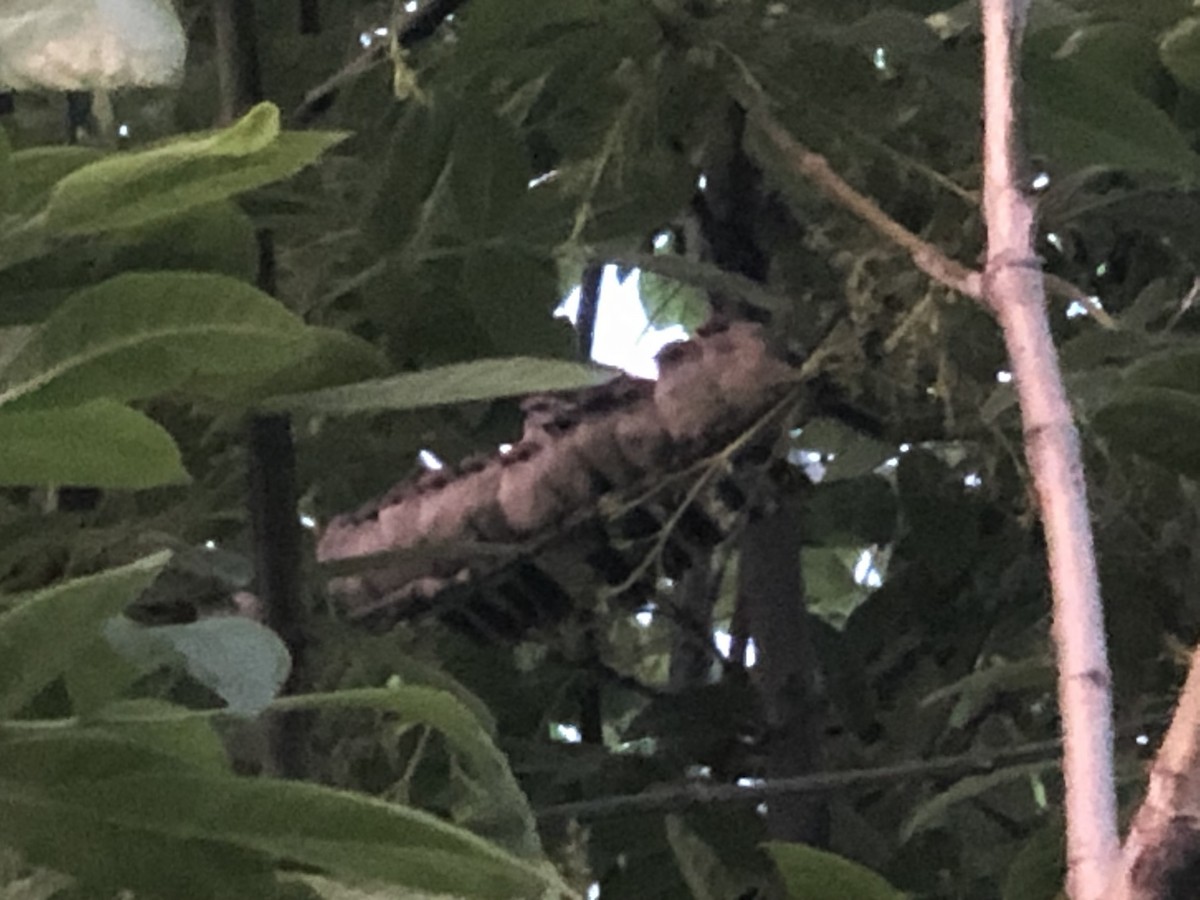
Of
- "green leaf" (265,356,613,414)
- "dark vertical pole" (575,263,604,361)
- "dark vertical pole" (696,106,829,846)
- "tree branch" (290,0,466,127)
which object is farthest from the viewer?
"dark vertical pole" (575,263,604,361)

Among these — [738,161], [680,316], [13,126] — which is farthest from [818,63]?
[680,316]

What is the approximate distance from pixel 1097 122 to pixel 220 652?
23cm

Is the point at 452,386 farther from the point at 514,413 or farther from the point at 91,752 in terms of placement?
the point at 514,413

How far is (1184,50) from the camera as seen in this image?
0.36 meters

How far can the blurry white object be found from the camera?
234 millimetres

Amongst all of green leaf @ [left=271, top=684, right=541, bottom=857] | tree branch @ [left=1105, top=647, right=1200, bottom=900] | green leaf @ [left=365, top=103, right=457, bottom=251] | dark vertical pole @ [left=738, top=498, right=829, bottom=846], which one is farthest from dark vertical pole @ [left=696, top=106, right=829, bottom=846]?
tree branch @ [left=1105, top=647, right=1200, bottom=900]

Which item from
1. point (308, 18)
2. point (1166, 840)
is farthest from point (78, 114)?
point (1166, 840)

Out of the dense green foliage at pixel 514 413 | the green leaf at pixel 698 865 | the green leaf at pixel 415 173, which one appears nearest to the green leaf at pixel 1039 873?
the dense green foliage at pixel 514 413

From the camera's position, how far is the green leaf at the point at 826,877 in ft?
0.94

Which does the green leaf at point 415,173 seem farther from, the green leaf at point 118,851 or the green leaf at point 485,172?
the green leaf at point 118,851

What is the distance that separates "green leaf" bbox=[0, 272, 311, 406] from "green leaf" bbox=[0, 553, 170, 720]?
0.04 metres

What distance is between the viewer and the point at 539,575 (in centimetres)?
48

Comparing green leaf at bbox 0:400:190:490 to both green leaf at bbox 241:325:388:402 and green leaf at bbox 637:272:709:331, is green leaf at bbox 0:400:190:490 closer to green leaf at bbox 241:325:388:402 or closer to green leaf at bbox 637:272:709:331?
green leaf at bbox 241:325:388:402

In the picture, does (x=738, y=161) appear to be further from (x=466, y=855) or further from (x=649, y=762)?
(x=466, y=855)
